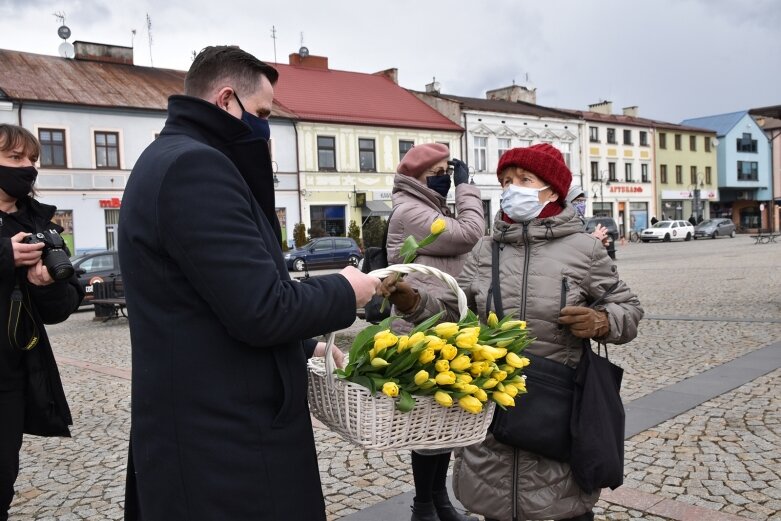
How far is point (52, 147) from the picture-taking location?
29000 millimetres

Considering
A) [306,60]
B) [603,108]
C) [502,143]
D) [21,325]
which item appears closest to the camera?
[21,325]

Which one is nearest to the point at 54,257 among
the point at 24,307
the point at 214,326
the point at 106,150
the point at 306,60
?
the point at 24,307

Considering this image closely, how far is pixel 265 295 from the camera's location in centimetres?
170

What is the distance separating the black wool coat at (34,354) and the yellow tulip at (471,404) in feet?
6.20

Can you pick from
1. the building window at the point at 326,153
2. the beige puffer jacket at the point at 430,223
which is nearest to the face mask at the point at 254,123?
the beige puffer jacket at the point at 430,223

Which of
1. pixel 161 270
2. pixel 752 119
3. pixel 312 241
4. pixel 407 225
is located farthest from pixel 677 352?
pixel 752 119

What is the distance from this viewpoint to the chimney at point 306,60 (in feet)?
134

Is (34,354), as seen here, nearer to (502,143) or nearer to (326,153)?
(326,153)

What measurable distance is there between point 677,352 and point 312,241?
2365 centimetres

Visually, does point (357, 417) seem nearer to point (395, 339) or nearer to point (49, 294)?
point (395, 339)

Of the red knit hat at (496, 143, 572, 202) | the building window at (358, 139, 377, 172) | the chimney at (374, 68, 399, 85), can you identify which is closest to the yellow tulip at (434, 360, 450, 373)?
the red knit hat at (496, 143, 572, 202)

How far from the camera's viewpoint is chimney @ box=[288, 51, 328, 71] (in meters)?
40.9

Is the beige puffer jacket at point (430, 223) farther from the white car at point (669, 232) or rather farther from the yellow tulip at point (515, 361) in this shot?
the white car at point (669, 232)

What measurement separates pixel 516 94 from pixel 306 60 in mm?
16004
